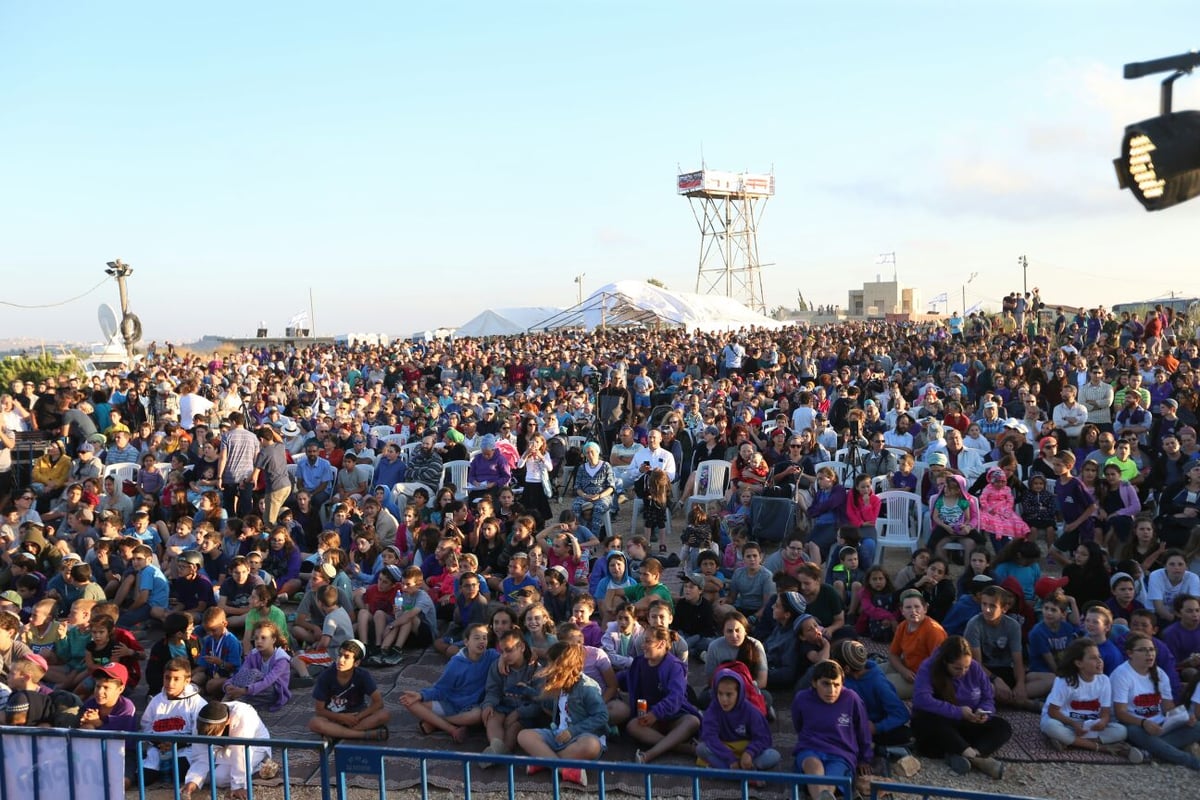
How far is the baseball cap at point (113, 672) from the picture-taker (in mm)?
5754

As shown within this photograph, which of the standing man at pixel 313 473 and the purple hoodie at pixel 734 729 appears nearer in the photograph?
the purple hoodie at pixel 734 729

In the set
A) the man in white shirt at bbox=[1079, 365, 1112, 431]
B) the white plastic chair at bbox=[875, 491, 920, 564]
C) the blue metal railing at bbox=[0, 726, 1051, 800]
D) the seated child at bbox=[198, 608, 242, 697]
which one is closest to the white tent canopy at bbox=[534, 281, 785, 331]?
the man in white shirt at bbox=[1079, 365, 1112, 431]

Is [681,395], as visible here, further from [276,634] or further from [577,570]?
[276,634]

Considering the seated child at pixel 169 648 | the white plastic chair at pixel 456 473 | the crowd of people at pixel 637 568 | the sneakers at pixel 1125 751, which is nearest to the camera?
the sneakers at pixel 1125 751

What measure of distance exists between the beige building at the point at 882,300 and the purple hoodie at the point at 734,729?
5635cm

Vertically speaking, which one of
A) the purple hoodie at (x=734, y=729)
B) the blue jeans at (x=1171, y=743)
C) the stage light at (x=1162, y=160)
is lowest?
the blue jeans at (x=1171, y=743)

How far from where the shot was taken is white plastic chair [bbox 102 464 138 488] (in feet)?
38.0

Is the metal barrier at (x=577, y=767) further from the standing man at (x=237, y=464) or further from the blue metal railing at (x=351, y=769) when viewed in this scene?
the standing man at (x=237, y=464)

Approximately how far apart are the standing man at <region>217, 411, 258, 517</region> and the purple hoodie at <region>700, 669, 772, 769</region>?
710 centimetres

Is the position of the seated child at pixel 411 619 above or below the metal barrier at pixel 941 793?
below

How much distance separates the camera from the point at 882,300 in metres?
61.7

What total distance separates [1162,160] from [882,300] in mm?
60961

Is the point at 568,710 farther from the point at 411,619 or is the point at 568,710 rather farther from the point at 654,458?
the point at 654,458

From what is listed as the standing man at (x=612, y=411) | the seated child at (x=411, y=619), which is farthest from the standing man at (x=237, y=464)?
the standing man at (x=612, y=411)
